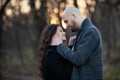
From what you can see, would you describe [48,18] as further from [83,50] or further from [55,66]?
[83,50]

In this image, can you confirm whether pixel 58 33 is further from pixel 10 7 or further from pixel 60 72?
pixel 10 7

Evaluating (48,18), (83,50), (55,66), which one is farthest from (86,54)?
(48,18)

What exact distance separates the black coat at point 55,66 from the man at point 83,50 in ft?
0.28

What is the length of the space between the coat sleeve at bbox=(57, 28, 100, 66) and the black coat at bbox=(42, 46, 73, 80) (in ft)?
0.44

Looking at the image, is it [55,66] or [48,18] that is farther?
[48,18]

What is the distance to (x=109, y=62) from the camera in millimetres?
30344

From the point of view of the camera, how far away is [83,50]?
238 inches

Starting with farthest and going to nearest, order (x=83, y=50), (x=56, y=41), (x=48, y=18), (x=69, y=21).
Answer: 1. (x=48, y=18)
2. (x=56, y=41)
3. (x=69, y=21)
4. (x=83, y=50)

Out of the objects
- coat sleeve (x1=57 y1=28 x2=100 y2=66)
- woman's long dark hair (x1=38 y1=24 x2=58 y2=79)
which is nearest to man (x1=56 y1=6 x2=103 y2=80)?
coat sleeve (x1=57 y1=28 x2=100 y2=66)

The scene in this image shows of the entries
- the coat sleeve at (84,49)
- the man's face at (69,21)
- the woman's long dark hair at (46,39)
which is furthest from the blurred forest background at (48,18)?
the coat sleeve at (84,49)

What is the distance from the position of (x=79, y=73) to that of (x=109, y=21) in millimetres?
20096

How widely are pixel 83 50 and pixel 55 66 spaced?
1.48 feet

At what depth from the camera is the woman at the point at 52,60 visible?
6230 millimetres

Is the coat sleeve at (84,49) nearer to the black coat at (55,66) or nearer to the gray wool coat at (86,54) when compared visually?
the gray wool coat at (86,54)
